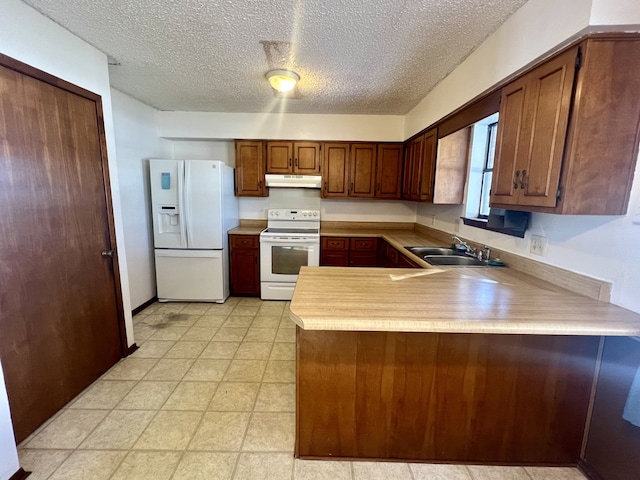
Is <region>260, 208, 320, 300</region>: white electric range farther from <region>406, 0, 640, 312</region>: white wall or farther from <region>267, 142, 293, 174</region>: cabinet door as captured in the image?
<region>406, 0, 640, 312</region>: white wall

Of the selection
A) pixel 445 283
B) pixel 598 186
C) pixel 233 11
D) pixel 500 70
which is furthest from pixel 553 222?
pixel 233 11

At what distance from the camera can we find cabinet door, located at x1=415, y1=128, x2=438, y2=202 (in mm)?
2771

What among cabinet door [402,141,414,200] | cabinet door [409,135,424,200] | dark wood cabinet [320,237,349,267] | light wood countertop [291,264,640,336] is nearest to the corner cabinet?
light wood countertop [291,264,640,336]

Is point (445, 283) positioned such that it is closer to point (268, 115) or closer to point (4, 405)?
point (4, 405)

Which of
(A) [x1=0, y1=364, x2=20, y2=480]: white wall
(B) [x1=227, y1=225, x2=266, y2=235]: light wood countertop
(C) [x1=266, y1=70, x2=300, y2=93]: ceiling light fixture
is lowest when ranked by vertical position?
(A) [x1=0, y1=364, x2=20, y2=480]: white wall

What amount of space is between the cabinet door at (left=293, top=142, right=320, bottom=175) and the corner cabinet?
2652 millimetres

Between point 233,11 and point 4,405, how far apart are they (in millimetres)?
2340

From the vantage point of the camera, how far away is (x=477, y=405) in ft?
4.68

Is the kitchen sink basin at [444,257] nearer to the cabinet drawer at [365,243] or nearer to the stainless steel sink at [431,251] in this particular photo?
the stainless steel sink at [431,251]

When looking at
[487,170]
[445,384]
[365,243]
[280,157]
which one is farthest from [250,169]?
[445,384]

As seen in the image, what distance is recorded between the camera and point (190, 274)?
138 inches

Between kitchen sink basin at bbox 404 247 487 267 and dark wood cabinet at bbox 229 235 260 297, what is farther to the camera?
dark wood cabinet at bbox 229 235 260 297

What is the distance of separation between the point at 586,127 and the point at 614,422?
1353 mm

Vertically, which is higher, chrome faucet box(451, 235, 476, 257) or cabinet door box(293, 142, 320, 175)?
cabinet door box(293, 142, 320, 175)
